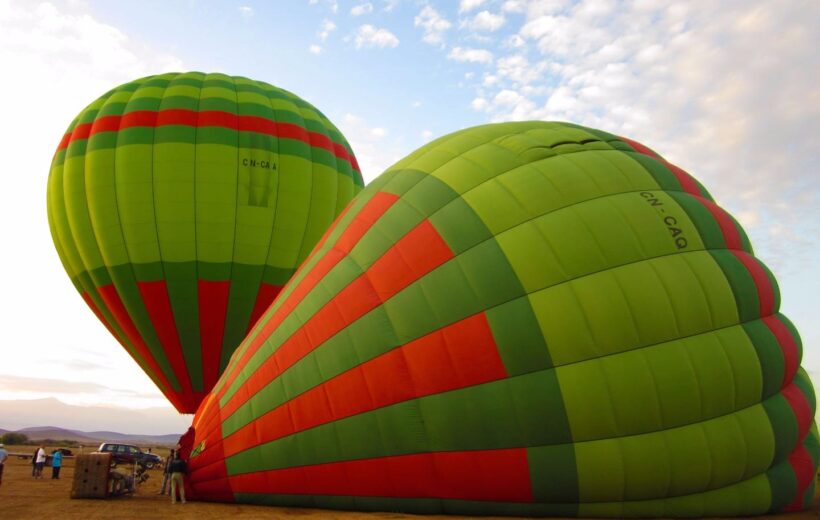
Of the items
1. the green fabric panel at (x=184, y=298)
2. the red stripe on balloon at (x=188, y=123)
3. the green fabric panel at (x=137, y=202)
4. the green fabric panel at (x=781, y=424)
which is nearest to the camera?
the green fabric panel at (x=781, y=424)

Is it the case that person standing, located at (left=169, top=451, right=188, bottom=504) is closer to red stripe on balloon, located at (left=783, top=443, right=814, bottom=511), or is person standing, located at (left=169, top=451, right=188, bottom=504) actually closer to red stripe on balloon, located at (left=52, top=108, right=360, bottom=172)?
red stripe on balloon, located at (left=783, top=443, right=814, bottom=511)

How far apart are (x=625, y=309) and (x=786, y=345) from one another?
2662 mm

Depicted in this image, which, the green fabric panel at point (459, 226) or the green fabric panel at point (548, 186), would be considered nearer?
the green fabric panel at point (459, 226)

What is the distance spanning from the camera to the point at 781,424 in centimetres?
700

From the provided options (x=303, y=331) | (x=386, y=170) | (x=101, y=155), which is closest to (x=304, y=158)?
(x=101, y=155)

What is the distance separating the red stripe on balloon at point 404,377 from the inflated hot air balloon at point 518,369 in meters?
0.01

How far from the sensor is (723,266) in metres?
7.12

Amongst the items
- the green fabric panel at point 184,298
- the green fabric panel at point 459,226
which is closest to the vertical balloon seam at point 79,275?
the green fabric panel at point 184,298

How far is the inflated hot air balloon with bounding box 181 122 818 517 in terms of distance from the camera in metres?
5.98

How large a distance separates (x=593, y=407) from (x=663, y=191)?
3097 millimetres

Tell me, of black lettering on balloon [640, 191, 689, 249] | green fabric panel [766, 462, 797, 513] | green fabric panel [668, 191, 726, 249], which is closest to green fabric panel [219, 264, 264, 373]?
black lettering on balloon [640, 191, 689, 249]

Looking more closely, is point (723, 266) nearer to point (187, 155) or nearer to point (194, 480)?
point (194, 480)

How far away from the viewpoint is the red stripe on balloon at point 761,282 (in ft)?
24.3

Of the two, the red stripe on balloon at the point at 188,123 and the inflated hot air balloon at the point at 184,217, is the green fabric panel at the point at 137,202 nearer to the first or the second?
the inflated hot air balloon at the point at 184,217
